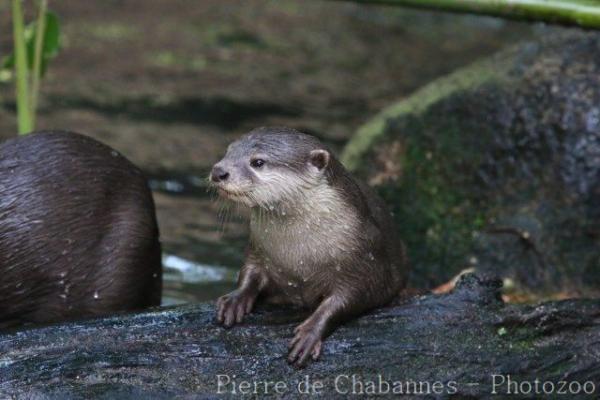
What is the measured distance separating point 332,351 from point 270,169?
60cm

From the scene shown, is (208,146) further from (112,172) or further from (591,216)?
(112,172)

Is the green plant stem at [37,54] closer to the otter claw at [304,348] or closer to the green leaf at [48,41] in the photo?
the green leaf at [48,41]

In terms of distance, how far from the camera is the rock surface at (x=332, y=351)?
3.23 metres

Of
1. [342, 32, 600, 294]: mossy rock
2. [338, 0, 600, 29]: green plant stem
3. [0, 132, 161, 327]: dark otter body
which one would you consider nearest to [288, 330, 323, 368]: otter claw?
[0, 132, 161, 327]: dark otter body

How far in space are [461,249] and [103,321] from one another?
7.93 ft

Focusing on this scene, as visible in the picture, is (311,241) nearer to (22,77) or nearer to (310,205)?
(310,205)

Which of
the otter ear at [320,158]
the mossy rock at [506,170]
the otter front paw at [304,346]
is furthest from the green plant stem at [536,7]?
the mossy rock at [506,170]

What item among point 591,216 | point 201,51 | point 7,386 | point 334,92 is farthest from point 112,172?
point 201,51

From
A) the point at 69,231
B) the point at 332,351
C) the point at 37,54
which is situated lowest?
the point at 332,351

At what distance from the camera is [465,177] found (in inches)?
220

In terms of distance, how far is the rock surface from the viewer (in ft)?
10.6

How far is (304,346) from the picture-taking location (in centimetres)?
334

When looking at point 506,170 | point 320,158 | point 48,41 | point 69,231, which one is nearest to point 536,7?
point 320,158

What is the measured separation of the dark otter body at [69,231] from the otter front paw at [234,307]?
0.62 m
